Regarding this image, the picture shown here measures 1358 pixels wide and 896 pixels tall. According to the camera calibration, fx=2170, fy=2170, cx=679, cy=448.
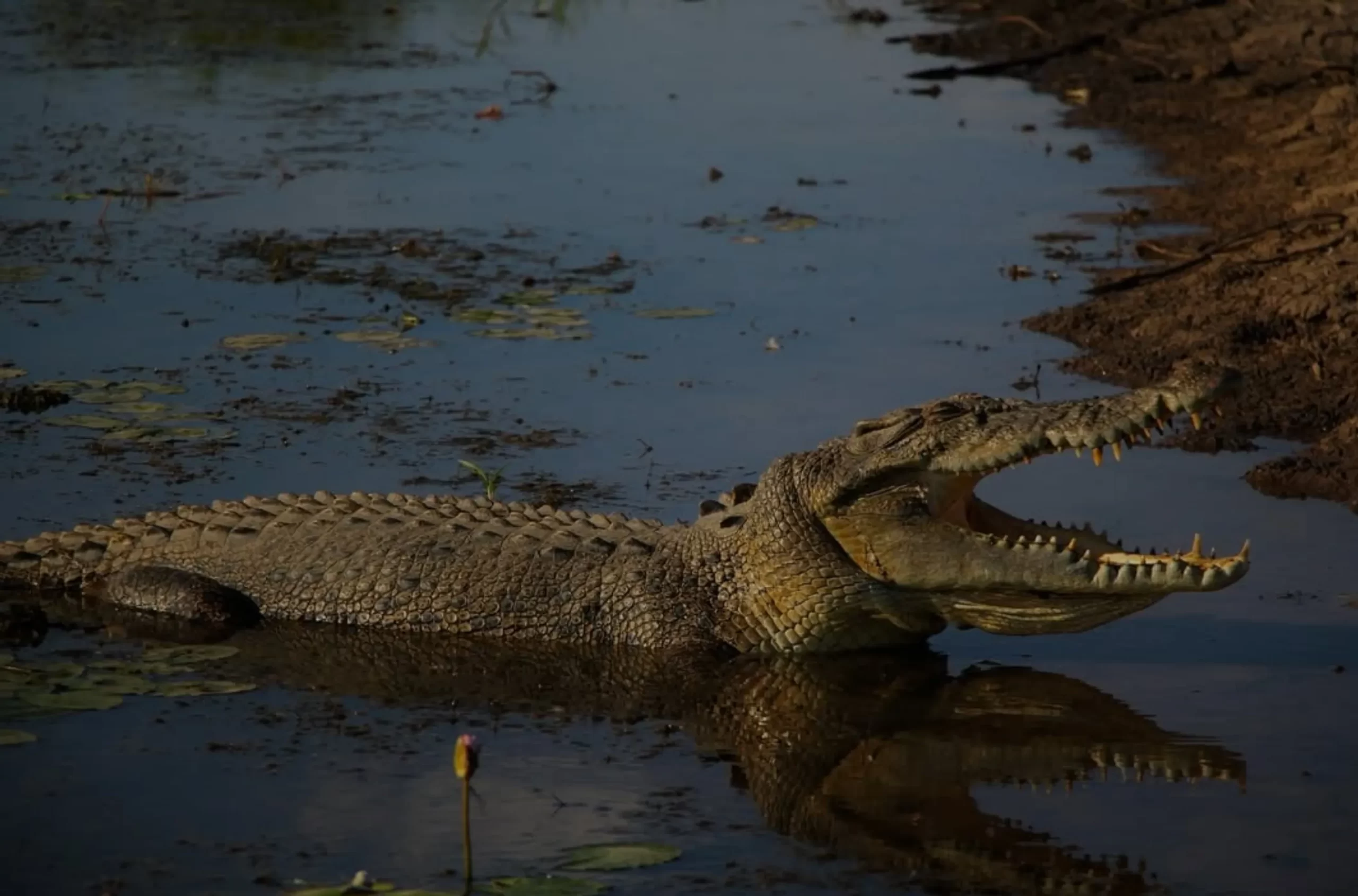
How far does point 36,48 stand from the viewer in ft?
58.9

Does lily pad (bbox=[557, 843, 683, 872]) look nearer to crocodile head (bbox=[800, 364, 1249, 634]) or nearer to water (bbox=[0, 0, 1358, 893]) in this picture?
water (bbox=[0, 0, 1358, 893])

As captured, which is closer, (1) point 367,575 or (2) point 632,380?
(1) point 367,575

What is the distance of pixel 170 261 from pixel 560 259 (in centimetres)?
198

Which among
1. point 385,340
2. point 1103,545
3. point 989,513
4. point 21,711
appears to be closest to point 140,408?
point 385,340

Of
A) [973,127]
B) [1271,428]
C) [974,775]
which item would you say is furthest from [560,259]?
[974,775]

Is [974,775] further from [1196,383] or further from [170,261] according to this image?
[170,261]

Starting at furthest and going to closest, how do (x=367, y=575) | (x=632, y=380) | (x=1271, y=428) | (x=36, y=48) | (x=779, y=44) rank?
(x=779, y=44) < (x=36, y=48) < (x=632, y=380) < (x=1271, y=428) < (x=367, y=575)

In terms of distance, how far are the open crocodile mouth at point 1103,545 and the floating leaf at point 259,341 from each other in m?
4.08

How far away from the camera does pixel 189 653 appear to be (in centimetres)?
624

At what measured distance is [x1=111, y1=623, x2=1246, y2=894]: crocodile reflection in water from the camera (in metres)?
4.96

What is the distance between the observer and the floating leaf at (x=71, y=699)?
5668 mm

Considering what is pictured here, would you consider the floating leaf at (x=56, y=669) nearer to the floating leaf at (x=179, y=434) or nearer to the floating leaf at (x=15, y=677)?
the floating leaf at (x=15, y=677)

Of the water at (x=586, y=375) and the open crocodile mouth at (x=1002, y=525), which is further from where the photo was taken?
the open crocodile mouth at (x=1002, y=525)

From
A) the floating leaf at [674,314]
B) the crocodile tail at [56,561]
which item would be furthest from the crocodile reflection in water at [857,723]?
the floating leaf at [674,314]
